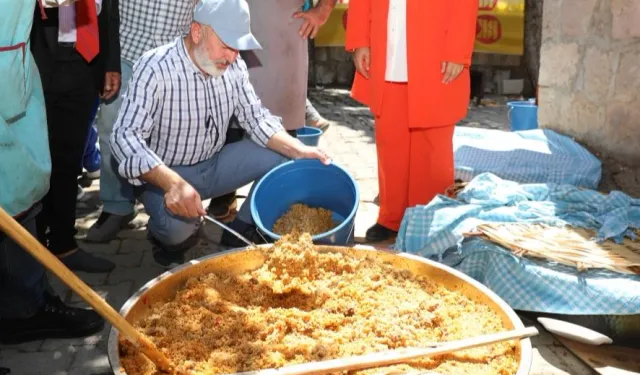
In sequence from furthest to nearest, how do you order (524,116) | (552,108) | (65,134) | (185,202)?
(524,116) → (552,108) → (65,134) → (185,202)

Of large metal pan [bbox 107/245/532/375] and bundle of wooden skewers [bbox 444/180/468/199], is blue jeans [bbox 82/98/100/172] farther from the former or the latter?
large metal pan [bbox 107/245/532/375]

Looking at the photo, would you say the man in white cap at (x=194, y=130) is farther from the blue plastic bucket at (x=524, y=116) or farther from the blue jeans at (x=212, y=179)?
the blue plastic bucket at (x=524, y=116)

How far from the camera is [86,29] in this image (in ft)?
10.5

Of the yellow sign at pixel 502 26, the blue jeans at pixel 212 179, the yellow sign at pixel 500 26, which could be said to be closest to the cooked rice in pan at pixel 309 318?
the blue jeans at pixel 212 179

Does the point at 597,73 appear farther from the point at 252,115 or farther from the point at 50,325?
the point at 50,325

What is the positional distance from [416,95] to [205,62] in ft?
4.00

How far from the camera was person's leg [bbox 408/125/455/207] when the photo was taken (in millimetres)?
3709

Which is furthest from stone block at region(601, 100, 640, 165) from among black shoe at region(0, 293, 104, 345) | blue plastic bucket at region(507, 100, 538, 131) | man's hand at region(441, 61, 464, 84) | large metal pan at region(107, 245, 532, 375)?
black shoe at region(0, 293, 104, 345)

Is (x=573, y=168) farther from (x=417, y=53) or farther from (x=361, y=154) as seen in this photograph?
(x=361, y=154)

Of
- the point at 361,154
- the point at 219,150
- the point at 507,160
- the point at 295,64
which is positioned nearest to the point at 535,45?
the point at 361,154

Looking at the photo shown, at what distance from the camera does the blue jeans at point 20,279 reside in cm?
261

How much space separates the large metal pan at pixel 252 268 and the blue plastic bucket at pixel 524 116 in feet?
11.7

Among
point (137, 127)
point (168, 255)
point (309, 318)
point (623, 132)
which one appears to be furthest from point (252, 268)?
point (623, 132)

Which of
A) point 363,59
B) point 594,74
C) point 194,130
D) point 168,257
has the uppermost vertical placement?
point 363,59
